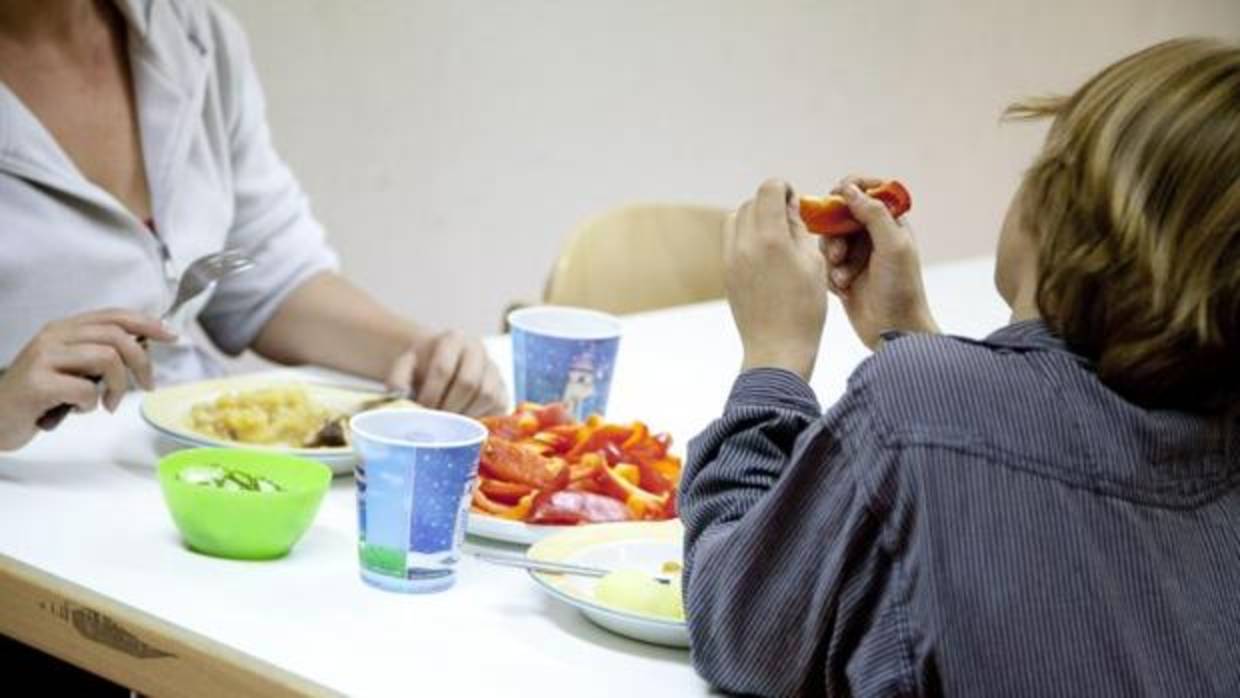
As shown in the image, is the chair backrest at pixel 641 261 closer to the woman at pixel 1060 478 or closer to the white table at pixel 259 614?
the white table at pixel 259 614

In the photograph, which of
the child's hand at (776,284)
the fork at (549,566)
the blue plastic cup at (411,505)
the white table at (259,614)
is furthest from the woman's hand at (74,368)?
the child's hand at (776,284)

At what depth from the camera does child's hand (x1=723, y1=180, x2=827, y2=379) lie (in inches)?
48.4

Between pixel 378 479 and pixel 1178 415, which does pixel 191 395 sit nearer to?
pixel 378 479

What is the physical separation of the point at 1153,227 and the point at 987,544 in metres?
0.21

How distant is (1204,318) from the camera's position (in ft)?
3.40

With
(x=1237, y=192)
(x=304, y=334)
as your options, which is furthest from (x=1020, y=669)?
(x=304, y=334)

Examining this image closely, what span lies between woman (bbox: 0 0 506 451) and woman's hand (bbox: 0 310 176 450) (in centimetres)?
19

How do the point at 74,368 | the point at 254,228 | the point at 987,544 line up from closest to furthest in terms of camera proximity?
1. the point at 987,544
2. the point at 74,368
3. the point at 254,228

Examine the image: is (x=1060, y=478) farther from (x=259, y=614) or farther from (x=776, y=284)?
(x=259, y=614)

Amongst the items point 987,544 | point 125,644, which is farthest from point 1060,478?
point 125,644

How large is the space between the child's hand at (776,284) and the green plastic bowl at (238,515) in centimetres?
36

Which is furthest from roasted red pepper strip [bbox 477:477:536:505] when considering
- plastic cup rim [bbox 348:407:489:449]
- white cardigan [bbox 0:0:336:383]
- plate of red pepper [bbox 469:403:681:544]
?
white cardigan [bbox 0:0:336:383]

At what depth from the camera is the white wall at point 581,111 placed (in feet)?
10.2

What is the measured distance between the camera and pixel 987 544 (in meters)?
1.04
